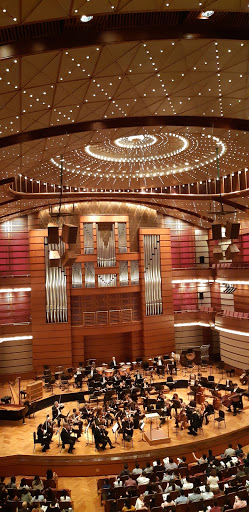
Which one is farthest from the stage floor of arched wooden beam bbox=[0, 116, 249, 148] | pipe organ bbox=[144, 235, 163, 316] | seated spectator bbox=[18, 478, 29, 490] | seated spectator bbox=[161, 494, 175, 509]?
arched wooden beam bbox=[0, 116, 249, 148]

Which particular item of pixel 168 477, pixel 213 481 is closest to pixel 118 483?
pixel 168 477

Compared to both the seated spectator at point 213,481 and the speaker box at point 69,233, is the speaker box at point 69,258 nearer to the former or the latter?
the speaker box at point 69,233

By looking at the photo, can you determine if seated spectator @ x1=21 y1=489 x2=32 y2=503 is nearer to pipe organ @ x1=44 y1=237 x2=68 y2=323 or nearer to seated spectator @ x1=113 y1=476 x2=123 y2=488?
seated spectator @ x1=113 y1=476 x2=123 y2=488

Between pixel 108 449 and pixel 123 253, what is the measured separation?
32.0 feet

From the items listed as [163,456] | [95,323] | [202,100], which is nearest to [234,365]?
[95,323]

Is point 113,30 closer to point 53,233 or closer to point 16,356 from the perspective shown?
point 53,233

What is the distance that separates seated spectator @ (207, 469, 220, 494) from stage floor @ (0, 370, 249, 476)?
2.86 metres

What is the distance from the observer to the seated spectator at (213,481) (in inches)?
336

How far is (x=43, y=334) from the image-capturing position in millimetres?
19047

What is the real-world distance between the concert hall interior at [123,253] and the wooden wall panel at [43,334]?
0.21 feet

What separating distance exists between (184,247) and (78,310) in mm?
7342

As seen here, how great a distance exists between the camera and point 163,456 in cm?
1157

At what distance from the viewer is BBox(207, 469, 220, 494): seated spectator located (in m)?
8.55

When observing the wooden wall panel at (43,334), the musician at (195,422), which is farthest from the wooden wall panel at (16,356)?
the musician at (195,422)
